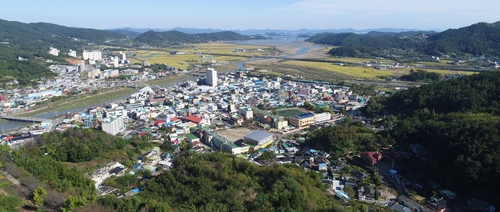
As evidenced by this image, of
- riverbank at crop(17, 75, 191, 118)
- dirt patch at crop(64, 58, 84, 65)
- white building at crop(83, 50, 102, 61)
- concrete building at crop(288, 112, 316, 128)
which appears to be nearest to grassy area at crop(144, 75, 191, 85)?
riverbank at crop(17, 75, 191, 118)

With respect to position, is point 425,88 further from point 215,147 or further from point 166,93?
point 166,93

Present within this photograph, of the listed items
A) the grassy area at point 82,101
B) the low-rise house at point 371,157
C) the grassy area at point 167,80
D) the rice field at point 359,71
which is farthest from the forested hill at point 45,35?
the low-rise house at point 371,157

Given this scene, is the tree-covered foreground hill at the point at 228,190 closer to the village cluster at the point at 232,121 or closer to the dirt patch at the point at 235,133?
the village cluster at the point at 232,121

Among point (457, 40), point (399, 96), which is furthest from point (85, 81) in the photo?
point (457, 40)

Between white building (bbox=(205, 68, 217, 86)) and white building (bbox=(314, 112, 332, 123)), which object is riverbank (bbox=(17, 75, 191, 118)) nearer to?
white building (bbox=(205, 68, 217, 86))

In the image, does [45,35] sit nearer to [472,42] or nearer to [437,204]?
[472,42]

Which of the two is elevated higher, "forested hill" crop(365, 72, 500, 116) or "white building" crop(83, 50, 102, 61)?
"white building" crop(83, 50, 102, 61)

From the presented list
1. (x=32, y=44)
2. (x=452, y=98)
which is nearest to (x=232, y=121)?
(x=452, y=98)
